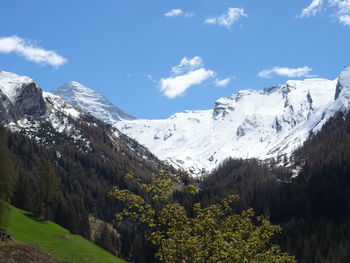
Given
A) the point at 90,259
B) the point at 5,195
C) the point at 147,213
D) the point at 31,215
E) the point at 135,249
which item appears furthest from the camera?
the point at 135,249

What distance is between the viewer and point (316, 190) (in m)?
190

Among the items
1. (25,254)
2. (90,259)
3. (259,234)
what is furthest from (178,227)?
(90,259)

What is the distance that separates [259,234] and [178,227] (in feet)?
15.9

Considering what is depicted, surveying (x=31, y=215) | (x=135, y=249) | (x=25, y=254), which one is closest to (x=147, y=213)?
(x=25, y=254)

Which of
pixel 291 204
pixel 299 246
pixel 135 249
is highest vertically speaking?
pixel 291 204

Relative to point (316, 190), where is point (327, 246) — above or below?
below

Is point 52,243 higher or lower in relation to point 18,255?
lower

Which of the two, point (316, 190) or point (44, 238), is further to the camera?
point (316, 190)

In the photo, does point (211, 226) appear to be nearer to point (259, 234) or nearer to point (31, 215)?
point (259, 234)

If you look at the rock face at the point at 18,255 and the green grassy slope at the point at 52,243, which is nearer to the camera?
the rock face at the point at 18,255

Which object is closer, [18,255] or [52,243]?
[18,255]

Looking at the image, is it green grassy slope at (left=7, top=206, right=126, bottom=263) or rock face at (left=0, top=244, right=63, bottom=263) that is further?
green grassy slope at (left=7, top=206, right=126, bottom=263)

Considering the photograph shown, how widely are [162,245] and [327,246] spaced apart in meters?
105

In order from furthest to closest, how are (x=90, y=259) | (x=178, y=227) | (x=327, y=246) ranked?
(x=327, y=246) < (x=90, y=259) < (x=178, y=227)
